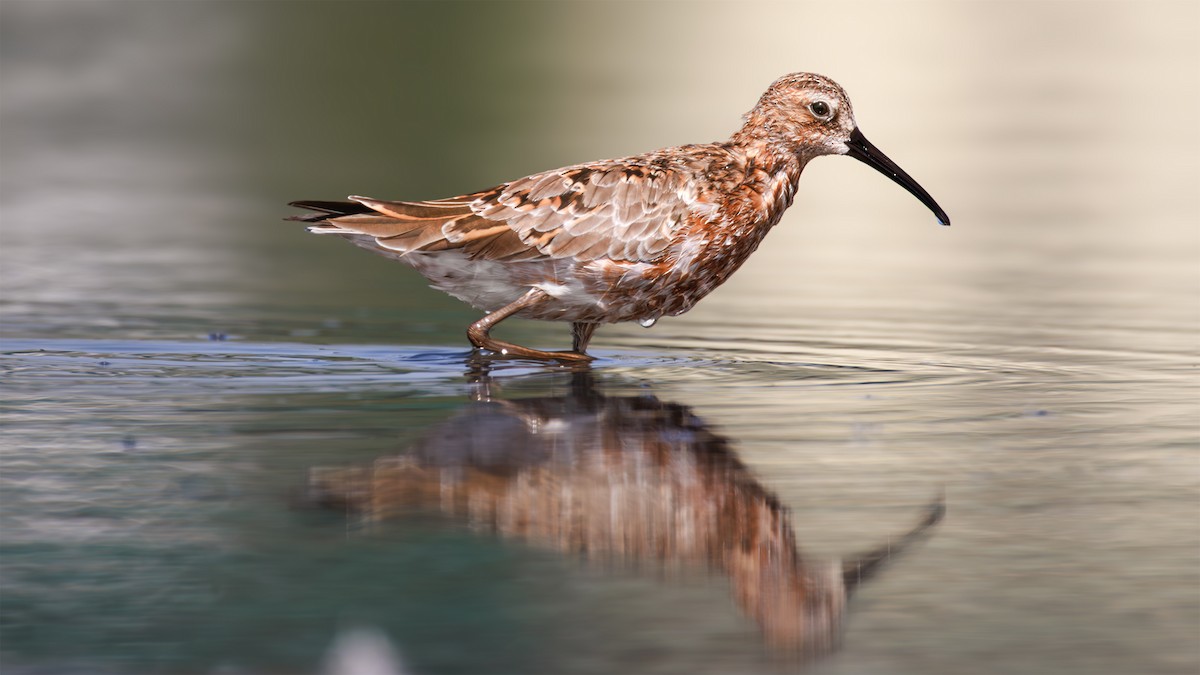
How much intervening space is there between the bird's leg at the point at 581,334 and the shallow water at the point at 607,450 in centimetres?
31

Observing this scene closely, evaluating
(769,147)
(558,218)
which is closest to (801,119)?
(769,147)

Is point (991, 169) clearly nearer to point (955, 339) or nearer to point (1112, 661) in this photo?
point (955, 339)

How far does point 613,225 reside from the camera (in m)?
11.0

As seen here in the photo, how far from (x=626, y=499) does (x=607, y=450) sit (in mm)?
1004

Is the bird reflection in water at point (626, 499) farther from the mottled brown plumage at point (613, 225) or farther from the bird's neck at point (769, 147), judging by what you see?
the bird's neck at point (769, 147)

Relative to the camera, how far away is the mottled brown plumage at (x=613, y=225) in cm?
1098

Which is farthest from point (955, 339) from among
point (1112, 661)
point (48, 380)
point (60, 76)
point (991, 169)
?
point (60, 76)

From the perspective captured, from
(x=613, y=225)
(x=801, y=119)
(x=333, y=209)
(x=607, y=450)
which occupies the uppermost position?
(x=801, y=119)

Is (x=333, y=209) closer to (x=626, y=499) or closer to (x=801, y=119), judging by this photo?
(x=801, y=119)

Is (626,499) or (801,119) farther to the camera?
(801,119)

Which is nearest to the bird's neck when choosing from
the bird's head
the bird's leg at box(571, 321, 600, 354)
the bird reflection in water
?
the bird's head

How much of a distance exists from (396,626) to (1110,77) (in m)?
37.8

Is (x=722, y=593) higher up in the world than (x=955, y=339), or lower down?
lower down

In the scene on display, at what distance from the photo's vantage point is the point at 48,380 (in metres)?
10.2
